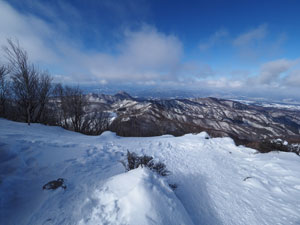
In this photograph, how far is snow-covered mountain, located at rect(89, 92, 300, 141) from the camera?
40094mm

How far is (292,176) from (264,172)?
0.95 metres

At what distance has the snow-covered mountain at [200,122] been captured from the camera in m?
40.1

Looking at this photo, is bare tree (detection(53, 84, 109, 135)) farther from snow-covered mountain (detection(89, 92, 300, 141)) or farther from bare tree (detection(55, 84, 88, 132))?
snow-covered mountain (detection(89, 92, 300, 141))

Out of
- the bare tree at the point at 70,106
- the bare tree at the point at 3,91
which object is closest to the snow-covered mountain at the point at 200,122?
the bare tree at the point at 70,106

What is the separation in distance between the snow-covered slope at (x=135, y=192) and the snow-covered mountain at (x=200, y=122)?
19.7m

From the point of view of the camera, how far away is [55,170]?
165 inches

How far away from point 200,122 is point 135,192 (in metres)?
74.2

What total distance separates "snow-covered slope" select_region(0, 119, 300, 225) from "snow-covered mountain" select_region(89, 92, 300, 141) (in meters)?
19.7

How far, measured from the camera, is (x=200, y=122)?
2744 inches

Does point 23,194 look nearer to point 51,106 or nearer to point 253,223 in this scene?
point 253,223

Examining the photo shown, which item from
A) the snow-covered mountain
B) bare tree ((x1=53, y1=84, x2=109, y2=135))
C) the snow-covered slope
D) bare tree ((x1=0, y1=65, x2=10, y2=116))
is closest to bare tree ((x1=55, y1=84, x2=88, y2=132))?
bare tree ((x1=53, y1=84, x2=109, y2=135))

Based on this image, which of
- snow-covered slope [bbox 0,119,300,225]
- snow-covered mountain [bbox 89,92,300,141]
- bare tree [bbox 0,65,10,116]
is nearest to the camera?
snow-covered slope [bbox 0,119,300,225]

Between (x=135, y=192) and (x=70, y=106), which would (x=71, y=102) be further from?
(x=135, y=192)

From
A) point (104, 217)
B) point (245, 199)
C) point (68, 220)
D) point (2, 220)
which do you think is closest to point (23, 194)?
point (2, 220)
